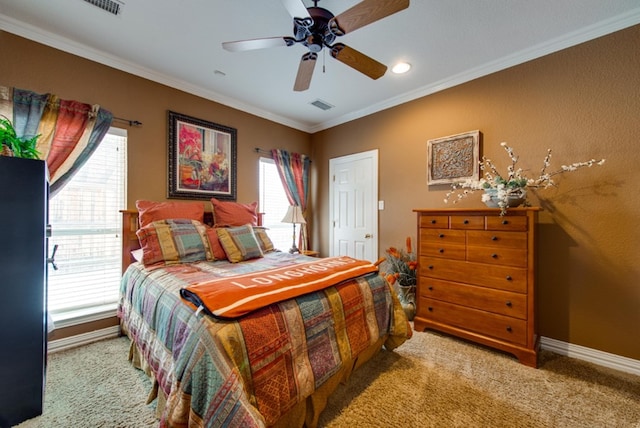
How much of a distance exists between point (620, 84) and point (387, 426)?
9.83 feet

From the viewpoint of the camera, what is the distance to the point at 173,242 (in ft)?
7.23

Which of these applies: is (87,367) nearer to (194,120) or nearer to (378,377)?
(378,377)

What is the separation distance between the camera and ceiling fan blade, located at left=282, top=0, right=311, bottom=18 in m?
1.44

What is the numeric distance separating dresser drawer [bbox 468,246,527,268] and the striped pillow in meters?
2.39

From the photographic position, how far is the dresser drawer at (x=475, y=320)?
2049 mm

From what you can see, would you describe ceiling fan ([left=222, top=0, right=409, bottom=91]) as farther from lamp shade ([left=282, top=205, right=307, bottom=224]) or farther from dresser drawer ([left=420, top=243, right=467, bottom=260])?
lamp shade ([left=282, top=205, right=307, bottom=224])

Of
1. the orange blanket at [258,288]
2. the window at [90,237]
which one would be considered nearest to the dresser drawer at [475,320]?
the orange blanket at [258,288]

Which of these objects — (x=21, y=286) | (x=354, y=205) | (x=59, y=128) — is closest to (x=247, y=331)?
(x=21, y=286)

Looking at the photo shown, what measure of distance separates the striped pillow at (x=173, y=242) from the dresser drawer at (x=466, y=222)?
229 centimetres

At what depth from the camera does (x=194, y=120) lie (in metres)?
3.00

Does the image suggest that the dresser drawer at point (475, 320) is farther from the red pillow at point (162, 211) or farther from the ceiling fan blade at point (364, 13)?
the red pillow at point (162, 211)

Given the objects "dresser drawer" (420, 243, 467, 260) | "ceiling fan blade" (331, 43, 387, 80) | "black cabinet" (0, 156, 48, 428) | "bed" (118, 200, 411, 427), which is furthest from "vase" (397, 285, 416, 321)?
"black cabinet" (0, 156, 48, 428)

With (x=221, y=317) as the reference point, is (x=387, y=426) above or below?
below

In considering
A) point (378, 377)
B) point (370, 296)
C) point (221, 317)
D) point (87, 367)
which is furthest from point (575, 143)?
point (87, 367)
